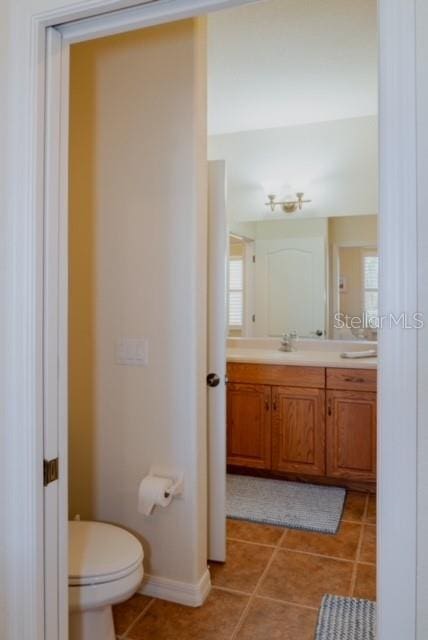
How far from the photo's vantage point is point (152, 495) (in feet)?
6.26

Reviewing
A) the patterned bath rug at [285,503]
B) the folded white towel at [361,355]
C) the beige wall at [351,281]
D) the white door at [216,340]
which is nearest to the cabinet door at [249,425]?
the patterned bath rug at [285,503]

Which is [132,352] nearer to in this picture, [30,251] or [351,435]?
[30,251]

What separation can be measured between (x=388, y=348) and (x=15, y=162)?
A: 920 mm

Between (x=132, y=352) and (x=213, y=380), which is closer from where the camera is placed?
(x=132, y=352)

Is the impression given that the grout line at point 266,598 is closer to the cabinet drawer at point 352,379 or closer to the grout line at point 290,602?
the grout line at point 290,602

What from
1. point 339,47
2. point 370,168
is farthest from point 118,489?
point 370,168

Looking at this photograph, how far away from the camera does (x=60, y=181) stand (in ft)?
3.79

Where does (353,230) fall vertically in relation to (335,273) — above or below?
above

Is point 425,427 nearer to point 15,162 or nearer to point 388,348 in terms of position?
point 388,348

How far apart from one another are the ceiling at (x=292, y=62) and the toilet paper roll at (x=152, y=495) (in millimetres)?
2144

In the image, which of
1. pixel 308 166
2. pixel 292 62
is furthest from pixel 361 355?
pixel 292 62

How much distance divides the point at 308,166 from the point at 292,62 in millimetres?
1162

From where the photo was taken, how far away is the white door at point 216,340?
227cm

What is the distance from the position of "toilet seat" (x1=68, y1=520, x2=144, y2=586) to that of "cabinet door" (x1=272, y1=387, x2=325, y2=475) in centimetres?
166
